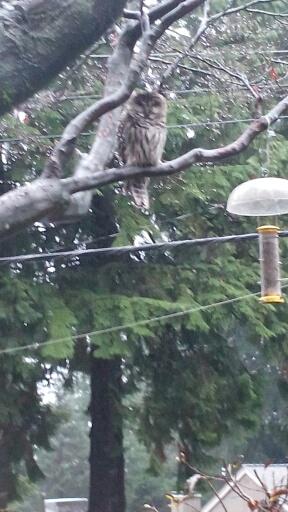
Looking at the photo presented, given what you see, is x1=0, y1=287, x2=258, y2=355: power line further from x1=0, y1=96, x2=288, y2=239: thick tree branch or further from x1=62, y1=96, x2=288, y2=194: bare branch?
x1=0, y1=96, x2=288, y2=239: thick tree branch

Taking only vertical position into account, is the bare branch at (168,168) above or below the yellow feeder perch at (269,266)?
above

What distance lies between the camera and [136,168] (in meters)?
5.89

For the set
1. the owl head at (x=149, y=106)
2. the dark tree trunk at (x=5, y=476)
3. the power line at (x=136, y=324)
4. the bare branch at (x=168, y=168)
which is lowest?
the dark tree trunk at (x=5, y=476)

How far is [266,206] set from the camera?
607 centimetres

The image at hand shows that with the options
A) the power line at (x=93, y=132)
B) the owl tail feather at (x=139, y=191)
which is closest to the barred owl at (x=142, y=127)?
the owl tail feather at (x=139, y=191)

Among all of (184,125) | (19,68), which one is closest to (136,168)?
(19,68)

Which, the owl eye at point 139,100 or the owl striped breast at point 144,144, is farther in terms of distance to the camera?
the owl eye at point 139,100

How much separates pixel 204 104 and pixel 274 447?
14222mm

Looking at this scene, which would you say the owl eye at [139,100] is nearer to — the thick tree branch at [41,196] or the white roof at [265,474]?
the thick tree branch at [41,196]

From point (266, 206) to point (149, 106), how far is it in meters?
1.83

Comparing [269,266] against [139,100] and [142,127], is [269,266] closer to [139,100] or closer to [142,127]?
[142,127]

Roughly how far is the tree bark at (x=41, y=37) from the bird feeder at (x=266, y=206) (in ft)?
4.57

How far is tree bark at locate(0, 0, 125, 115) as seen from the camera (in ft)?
21.6

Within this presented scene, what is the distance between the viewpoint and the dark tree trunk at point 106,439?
1348 centimetres
